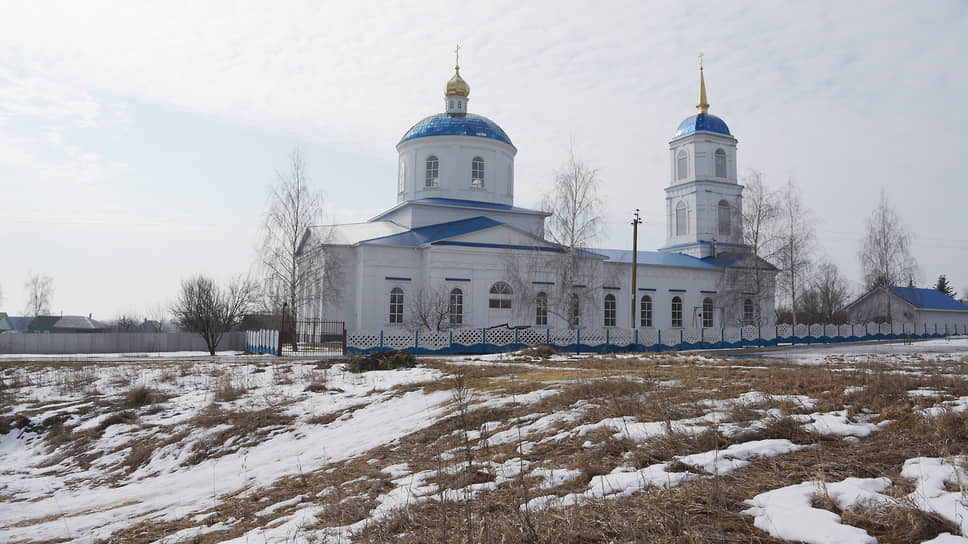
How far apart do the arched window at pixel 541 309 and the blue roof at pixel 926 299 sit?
33.1 metres

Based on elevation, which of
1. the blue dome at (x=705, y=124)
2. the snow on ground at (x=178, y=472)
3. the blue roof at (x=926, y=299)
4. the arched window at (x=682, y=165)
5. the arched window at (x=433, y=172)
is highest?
the blue dome at (x=705, y=124)

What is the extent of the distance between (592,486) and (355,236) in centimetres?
3195

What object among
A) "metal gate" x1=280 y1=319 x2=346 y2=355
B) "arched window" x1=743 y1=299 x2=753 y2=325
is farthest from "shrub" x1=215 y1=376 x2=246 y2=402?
"arched window" x1=743 y1=299 x2=753 y2=325

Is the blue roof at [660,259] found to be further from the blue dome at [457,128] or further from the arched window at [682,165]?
the blue dome at [457,128]

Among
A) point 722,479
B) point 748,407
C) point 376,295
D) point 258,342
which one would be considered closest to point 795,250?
point 376,295

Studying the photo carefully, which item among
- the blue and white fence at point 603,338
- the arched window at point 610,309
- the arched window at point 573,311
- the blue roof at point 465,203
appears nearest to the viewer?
the blue and white fence at point 603,338

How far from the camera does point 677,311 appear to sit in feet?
137

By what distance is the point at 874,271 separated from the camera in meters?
42.0

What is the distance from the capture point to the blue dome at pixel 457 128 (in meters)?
38.6

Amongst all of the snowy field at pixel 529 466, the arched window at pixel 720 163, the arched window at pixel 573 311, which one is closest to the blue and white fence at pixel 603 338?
the arched window at pixel 573 311

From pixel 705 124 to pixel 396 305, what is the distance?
23.9 m

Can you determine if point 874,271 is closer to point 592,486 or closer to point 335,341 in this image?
point 335,341

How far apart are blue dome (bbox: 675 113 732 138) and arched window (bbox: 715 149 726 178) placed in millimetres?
1286

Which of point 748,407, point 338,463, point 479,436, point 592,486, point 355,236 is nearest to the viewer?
point 592,486
